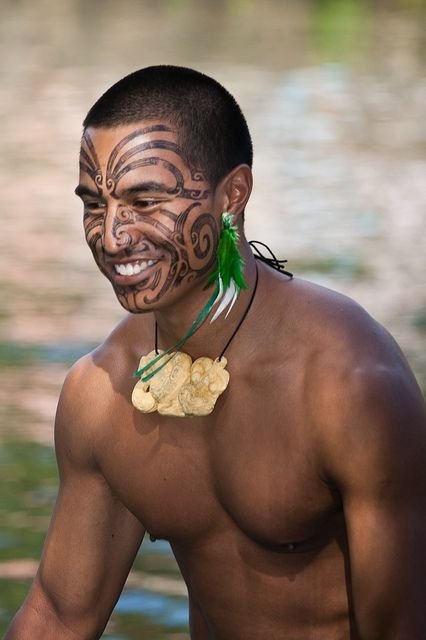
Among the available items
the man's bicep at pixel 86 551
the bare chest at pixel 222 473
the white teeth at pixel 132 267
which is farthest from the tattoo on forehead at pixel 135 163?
the man's bicep at pixel 86 551

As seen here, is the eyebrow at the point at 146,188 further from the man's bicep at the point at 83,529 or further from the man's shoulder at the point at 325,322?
the man's bicep at the point at 83,529

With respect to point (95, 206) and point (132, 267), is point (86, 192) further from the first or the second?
point (132, 267)

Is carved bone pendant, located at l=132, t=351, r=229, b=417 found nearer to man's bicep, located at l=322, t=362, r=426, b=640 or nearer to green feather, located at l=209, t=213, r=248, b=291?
green feather, located at l=209, t=213, r=248, b=291

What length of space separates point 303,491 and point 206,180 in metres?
0.57

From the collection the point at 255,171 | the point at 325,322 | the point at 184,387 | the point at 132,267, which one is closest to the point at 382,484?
the point at 325,322

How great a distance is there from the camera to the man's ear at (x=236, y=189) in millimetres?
3158

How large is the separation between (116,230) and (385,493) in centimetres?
A: 64

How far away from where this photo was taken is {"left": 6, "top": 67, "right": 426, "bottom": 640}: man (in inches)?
119

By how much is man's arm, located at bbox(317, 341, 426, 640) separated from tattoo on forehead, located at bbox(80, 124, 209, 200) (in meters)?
0.43

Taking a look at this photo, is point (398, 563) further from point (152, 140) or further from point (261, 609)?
point (152, 140)

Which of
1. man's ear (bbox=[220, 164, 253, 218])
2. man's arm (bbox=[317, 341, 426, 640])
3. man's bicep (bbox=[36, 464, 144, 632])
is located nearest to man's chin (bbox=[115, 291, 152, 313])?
man's ear (bbox=[220, 164, 253, 218])

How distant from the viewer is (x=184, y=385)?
3227 millimetres

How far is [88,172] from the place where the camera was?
311 centimetres

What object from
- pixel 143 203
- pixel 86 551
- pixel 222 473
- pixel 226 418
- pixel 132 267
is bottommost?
pixel 86 551
